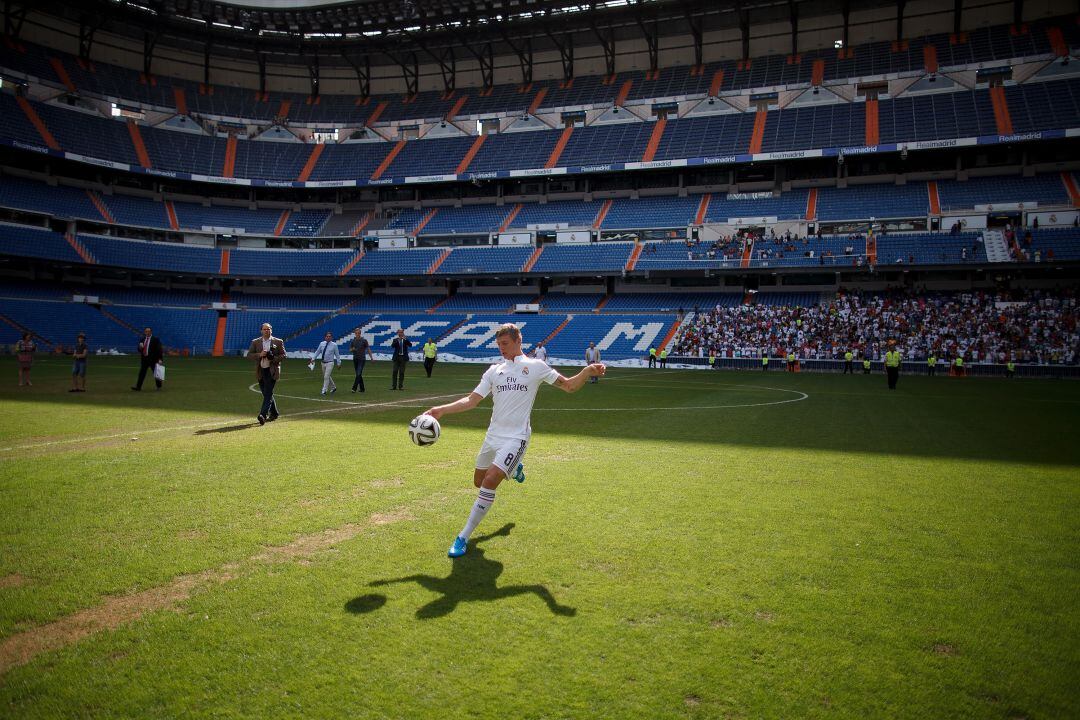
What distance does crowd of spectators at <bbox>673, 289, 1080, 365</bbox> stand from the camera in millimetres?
36406

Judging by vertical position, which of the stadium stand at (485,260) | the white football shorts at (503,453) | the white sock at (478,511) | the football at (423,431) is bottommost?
the white sock at (478,511)

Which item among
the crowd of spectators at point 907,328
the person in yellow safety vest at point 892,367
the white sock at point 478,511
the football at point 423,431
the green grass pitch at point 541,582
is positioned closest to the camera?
the green grass pitch at point 541,582

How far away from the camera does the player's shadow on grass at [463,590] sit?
4837 mm

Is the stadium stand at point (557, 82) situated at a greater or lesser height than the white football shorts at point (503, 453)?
greater

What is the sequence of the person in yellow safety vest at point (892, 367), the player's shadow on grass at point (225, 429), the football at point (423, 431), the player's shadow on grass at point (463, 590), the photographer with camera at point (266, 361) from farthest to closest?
the person in yellow safety vest at point (892, 367) → the photographer with camera at point (266, 361) → the player's shadow on grass at point (225, 429) → the football at point (423, 431) → the player's shadow on grass at point (463, 590)

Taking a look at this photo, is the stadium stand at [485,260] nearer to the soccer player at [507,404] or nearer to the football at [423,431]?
the soccer player at [507,404]

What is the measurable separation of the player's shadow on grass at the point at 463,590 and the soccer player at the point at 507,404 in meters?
0.61

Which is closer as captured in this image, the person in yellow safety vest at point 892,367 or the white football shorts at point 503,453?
the white football shorts at point 503,453

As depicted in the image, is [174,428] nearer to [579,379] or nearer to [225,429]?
[225,429]

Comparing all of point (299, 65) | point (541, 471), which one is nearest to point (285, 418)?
point (541, 471)

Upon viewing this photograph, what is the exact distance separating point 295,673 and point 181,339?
55.5 meters

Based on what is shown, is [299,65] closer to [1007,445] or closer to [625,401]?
[625,401]

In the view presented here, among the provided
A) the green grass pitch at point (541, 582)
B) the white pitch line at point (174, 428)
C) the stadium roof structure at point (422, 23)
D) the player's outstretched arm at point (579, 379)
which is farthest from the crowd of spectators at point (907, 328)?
the player's outstretched arm at point (579, 379)

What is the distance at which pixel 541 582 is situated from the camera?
17.7 feet
